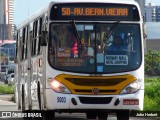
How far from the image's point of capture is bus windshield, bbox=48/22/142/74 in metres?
14.8

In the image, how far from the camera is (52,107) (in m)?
14.8

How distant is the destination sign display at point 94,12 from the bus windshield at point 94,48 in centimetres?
18

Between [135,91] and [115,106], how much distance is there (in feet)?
→ 1.96

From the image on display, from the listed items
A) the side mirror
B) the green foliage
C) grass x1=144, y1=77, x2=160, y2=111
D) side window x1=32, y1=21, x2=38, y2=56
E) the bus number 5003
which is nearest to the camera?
the bus number 5003

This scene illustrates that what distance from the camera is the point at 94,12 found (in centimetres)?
1518

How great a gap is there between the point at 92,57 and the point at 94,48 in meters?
0.23

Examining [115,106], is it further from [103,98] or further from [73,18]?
[73,18]

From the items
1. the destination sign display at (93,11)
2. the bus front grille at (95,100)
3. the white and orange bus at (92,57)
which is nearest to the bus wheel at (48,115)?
the white and orange bus at (92,57)

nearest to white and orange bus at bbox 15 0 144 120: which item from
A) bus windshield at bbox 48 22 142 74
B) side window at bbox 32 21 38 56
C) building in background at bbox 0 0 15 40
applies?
bus windshield at bbox 48 22 142 74

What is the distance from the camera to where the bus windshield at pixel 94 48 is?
14812 millimetres

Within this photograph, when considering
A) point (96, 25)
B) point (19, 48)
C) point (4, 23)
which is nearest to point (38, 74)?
point (96, 25)

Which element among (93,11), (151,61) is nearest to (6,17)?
(151,61)

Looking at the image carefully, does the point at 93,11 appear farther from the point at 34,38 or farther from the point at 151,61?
the point at 151,61

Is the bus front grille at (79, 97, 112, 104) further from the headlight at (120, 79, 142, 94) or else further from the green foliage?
the green foliage
